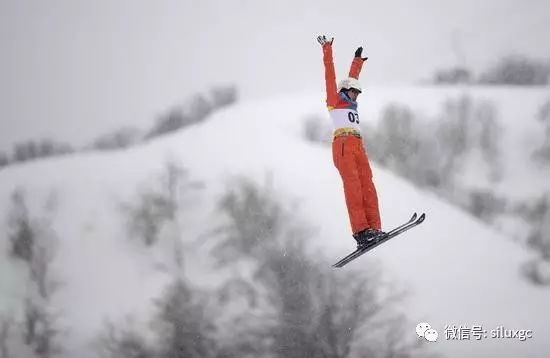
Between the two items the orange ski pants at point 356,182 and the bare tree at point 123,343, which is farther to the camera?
the bare tree at point 123,343

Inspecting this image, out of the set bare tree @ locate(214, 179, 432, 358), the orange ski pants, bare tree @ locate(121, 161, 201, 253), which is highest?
the orange ski pants

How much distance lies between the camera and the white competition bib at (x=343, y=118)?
6609 mm

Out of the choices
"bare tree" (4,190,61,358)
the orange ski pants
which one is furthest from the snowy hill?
the orange ski pants

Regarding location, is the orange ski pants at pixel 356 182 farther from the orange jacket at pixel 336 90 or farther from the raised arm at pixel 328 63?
the raised arm at pixel 328 63

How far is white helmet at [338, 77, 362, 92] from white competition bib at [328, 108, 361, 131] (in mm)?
290

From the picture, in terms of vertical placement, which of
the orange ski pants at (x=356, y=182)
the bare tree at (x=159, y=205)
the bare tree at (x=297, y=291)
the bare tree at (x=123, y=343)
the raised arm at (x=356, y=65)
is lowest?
the bare tree at (x=123, y=343)

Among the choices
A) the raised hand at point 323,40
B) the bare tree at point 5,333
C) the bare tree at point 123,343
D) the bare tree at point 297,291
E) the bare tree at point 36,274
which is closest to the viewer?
the raised hand at point 323,40

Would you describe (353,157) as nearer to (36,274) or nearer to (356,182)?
(356,182)

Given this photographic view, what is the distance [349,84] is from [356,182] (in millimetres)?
1248

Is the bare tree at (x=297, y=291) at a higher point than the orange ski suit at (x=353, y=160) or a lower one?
lower

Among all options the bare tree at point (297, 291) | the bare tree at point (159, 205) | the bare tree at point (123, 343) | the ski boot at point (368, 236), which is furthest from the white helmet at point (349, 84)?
the bare tree at point (159, 205)

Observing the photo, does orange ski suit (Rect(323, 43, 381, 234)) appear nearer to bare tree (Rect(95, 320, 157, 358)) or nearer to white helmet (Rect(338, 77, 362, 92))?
white helmet (Rect(338, 77, 362, 92))

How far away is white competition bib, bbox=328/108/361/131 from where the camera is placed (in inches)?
260

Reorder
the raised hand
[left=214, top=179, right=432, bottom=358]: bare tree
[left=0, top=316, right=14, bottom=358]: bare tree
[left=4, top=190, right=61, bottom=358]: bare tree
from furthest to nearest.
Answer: [left=4, top=190, right=61, bottom=358]: bare tree < [left=0, top=316, right=14, bottom=358]: bare tree < [left=214, top=179, right=432, bottom=358]: bare tree < the raised hand
